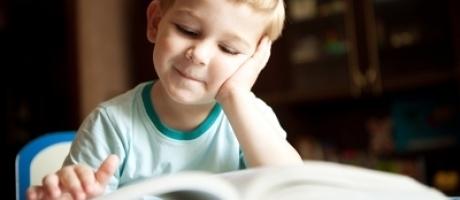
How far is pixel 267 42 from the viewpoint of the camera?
738 mm

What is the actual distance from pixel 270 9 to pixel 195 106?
15 cm

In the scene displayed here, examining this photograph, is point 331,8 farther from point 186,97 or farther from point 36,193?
point 36,193

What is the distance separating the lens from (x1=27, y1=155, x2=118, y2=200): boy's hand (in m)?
0.44

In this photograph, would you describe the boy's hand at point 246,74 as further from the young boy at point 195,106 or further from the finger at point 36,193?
the finger at point 36,193

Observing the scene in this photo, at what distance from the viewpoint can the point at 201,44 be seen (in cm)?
63

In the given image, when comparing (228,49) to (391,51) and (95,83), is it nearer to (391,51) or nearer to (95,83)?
(391,51)

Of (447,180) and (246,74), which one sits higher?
(246,74)

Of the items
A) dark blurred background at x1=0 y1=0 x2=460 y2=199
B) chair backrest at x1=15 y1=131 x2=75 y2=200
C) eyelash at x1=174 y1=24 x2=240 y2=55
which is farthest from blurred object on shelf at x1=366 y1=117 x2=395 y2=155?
eyelash at x1=174 y1=24 x2=240 y2=55

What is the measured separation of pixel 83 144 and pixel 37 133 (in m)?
2.55

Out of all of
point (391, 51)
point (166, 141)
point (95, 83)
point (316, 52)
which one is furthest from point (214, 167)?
point (95, 83)

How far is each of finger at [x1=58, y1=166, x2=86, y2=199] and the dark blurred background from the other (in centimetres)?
187

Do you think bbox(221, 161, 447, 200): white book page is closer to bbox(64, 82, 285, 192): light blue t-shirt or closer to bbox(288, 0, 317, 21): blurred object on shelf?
bbox(64, 82, 285, 192): light blue t-shirt

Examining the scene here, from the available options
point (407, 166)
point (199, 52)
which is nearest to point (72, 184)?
point (199, 52)

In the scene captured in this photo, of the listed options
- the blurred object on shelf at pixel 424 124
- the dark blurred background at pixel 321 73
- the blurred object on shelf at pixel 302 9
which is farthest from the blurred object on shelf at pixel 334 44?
the blurred object on shelf at pixel 424 124
